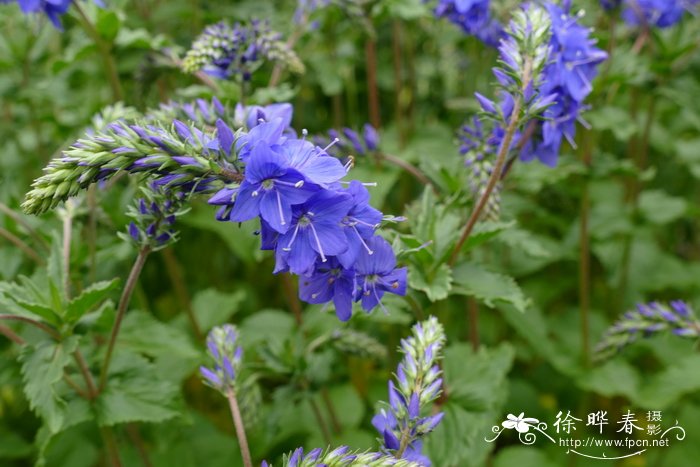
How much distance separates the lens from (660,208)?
3.96m

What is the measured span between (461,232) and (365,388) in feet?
6.24

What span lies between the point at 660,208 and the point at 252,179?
2939 millimetres

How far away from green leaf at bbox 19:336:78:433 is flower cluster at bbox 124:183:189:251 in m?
0.50

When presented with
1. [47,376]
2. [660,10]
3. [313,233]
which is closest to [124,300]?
[47,376]

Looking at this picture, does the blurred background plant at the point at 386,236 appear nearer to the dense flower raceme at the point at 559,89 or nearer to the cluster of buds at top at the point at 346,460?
the dense flower raceme at the point at 559,89

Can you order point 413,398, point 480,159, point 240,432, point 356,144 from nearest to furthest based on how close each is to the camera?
point 413,398
point 240,432
point 480,159
point 356,144

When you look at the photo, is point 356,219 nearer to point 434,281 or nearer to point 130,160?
point 130,160

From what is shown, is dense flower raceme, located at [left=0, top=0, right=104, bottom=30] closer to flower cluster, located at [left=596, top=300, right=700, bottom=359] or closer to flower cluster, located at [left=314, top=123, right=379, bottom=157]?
flower cluster, located at [left=314, top=123, right=379, bottom=157]

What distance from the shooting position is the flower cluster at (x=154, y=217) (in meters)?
1.98

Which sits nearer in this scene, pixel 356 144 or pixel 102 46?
pixel 356 144

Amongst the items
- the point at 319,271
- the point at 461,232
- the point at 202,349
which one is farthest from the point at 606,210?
the point at 319,271

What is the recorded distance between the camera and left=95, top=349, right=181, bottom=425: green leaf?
8.29ft

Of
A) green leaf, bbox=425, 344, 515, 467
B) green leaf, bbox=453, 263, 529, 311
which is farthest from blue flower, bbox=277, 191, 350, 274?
green leaf, bbox=425, 344, 515, 467

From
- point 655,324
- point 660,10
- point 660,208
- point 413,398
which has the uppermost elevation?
point 660,10
